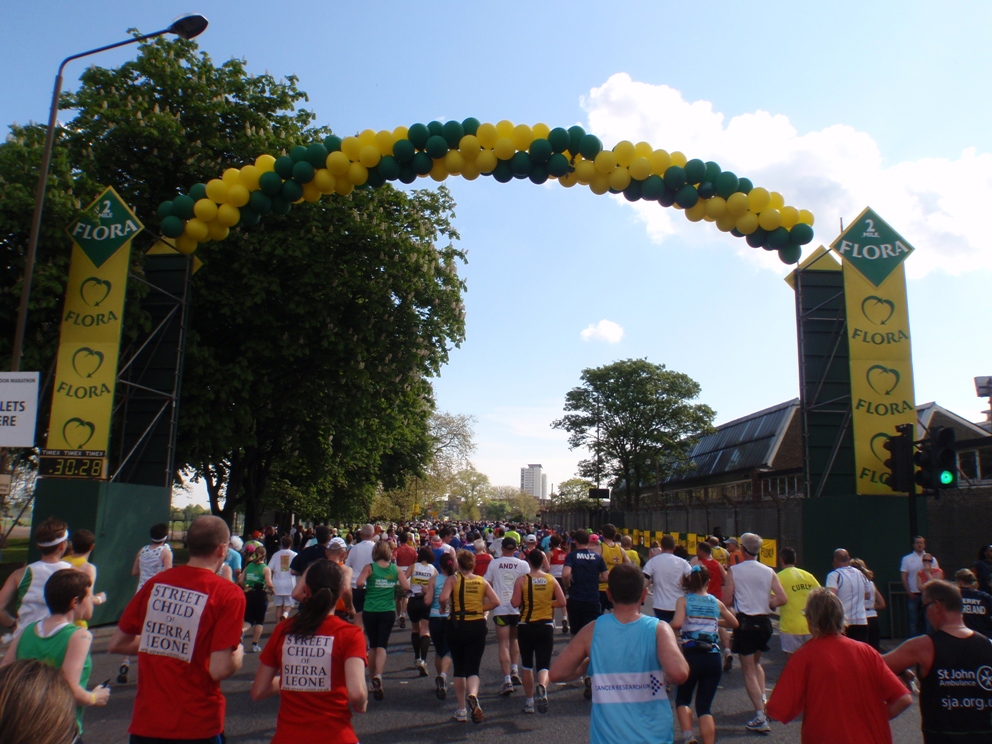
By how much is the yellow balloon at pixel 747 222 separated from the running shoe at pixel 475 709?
30.3 ft

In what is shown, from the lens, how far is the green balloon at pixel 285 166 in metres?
13.7

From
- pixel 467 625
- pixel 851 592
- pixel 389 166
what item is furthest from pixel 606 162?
pixel 467 625

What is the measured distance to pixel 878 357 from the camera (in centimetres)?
1499

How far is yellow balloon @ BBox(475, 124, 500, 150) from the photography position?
1323cm

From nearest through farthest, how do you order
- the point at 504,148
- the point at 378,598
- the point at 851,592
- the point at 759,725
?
the point at 759,725 < the point at 851,592 < the point at 378,598 < the point at 504,148

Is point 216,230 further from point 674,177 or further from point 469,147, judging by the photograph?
point 674,177

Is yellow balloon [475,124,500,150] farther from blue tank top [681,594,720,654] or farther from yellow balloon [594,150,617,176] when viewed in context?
blue tank top [681,594,720,654]

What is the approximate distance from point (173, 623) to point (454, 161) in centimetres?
1054

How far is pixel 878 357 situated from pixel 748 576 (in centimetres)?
805

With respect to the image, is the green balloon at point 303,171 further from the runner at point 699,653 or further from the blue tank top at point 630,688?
the blue tank top at point 630,688

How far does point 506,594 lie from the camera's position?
959 centimetres

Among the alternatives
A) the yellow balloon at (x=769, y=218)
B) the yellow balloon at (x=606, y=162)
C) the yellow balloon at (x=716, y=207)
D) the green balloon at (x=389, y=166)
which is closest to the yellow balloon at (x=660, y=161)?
the yellow balloon at (x=606, y=162)

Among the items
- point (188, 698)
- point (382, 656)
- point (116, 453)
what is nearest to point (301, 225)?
point (116, 453)

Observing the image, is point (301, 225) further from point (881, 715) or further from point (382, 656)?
point (881, 715)
